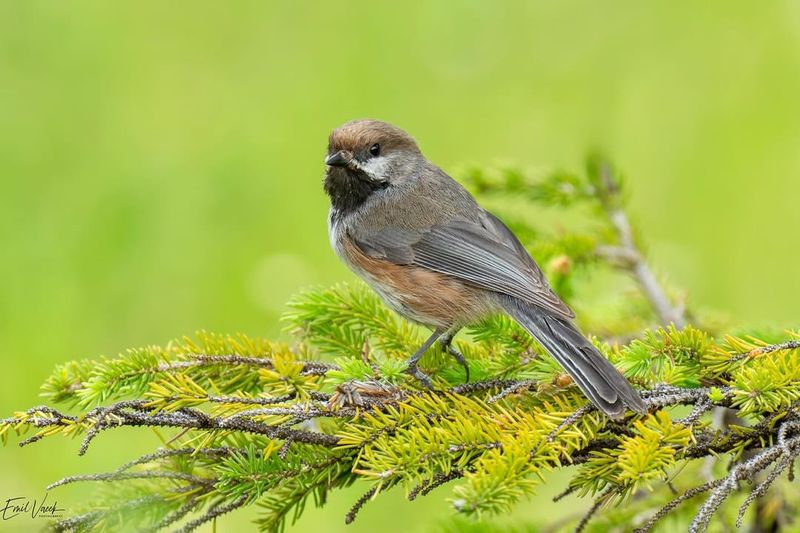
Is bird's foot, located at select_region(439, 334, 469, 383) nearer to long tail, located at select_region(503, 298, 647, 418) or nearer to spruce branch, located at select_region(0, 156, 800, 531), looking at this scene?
spruce branch, located at select_region(0, 156, 800, 531)

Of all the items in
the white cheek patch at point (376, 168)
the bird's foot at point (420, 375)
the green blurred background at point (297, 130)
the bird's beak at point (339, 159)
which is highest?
the green blurred background at point (297, 130)

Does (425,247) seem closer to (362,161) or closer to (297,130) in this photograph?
(362,161)

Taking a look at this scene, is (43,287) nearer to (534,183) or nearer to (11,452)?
(11,452)

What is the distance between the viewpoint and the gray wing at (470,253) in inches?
124

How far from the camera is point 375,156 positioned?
3730mm

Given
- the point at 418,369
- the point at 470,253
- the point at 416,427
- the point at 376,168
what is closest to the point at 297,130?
the point at 376,168

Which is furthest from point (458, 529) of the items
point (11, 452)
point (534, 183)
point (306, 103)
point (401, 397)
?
point (306, 103)

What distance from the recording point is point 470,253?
334 centimetres

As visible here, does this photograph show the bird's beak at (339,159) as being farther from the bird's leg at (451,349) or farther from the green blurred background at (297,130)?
the green blurred background at (297,130)

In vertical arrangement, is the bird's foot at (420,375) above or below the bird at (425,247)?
below

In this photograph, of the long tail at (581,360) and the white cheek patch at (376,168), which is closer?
the long tail at (581,360)

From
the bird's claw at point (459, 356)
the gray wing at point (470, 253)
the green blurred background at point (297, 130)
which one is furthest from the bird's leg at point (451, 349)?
the green blurred background at point (297, 130)

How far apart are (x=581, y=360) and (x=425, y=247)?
1.16m

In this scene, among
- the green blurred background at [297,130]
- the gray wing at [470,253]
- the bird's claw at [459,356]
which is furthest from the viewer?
the green blurred background at [297,130]
